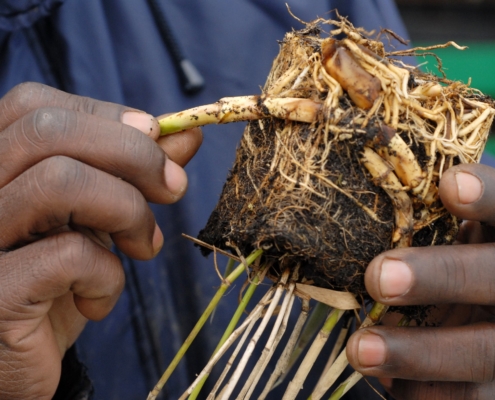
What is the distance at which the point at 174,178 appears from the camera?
70 centimetres

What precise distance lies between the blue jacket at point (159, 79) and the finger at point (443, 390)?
0.92ft

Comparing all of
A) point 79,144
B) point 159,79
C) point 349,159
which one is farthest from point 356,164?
point 159,79

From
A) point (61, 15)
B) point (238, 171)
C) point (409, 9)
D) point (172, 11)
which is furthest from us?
point (409, 9)

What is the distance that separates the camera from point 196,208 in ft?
3.75

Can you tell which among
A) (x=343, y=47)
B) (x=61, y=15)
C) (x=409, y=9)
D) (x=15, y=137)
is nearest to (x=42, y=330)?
(x=15, y=137)

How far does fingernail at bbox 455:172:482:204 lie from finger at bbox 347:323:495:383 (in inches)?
8.1

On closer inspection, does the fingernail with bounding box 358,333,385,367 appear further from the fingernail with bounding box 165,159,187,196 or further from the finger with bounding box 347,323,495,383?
the fingernail with bounding box 165,159,187,196

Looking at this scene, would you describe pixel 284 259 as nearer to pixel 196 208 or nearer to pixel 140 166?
pixel 140 166

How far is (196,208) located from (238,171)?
43 cm

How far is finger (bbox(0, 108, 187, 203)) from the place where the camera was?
61cm

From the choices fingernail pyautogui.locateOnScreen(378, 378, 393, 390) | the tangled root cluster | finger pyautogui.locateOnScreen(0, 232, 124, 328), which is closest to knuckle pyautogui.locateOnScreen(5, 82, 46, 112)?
finger pyautogui.locateOnScreen(0, 232, 124, 328)

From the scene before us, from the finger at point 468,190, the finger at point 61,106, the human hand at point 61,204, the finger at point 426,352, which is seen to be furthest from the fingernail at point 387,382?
the finger at point 61,106

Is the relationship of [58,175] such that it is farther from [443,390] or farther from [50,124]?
[443,390]

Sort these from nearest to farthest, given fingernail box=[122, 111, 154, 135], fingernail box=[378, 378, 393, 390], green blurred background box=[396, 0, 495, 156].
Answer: fingernail box=[122, 111, 154, 135], fingernail box=[378, 378, 393, 390], green blurred background box=[396, 0, 495, 156]
